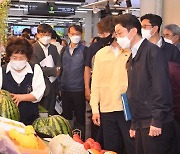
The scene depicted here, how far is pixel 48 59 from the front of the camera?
6215 millimetres

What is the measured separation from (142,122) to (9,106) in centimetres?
109

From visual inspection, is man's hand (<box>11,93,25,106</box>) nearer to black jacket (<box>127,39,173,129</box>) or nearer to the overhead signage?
black jacket (<box>127,39,173,129</box>)

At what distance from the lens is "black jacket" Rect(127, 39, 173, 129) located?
323cm

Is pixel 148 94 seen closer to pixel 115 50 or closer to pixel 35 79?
pixel 35 79

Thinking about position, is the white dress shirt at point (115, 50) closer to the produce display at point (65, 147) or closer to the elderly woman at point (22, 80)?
the elderly woman at point (22, 80)

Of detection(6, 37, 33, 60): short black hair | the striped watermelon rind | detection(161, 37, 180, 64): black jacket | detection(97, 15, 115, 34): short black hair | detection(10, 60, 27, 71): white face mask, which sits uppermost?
detection(97, 15, 115, 34): short black hair

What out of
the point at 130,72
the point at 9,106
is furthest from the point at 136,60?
the point at 9,106

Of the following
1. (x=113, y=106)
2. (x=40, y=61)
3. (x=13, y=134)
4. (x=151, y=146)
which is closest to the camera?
(x=13, y=134)

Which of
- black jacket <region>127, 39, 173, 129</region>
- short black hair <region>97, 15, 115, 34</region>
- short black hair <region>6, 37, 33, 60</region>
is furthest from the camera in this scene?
short black hair <region>97, 15, 115, 34</region>

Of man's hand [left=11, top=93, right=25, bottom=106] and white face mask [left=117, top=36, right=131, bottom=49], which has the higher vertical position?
white face mask [left=117, top=36, right=131, bottom=49]

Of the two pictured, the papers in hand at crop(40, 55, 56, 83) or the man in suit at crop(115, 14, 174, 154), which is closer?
the man in suit at crop(115, 14, 174, 154)

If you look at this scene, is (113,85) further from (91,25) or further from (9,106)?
(91,25)

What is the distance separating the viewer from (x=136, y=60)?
3486 millimetres

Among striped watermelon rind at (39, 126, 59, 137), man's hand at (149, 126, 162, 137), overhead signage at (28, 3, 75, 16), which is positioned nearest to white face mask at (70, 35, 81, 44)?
man's hand at (149, 126, 162, 137)
